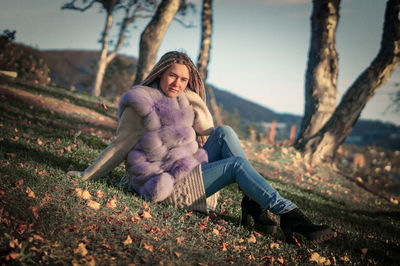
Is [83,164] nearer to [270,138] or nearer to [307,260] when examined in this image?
[307,260]

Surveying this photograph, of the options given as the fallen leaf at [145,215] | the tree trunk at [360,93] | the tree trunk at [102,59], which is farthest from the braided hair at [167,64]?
the tree trunk at [102,59]

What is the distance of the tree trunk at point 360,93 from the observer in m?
8.69

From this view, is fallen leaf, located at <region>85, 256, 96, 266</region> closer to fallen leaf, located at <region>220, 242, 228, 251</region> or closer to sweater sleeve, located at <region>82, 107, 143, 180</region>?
fallen leaf, located at <region>220, 242, 228, 251</region>

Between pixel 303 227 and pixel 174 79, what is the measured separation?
187 cm

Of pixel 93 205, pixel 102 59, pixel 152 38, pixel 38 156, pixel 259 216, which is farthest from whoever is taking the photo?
pixel 102 59

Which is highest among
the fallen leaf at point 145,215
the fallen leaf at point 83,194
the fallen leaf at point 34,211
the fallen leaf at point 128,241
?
the fallen leaf at point 34,211

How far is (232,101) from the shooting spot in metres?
35.1

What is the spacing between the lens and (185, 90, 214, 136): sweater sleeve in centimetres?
344

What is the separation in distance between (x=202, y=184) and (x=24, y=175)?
6.14ft

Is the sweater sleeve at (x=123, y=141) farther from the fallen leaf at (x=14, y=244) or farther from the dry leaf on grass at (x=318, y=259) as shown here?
the dry leaf on grass at (x=318, y=259)

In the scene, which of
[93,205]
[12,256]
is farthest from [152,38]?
[12,256]

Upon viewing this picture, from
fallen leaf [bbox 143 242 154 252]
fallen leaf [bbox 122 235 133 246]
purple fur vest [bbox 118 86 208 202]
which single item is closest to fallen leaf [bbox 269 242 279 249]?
purple fur vest [bbox 118 86 208 202]

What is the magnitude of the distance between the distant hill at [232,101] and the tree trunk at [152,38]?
22.6ft

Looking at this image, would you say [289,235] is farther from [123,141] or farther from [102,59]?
[102,59]
